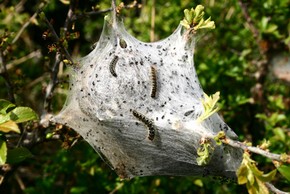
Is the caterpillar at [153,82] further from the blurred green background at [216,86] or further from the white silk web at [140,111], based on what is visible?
the blurred green background at [216,86]

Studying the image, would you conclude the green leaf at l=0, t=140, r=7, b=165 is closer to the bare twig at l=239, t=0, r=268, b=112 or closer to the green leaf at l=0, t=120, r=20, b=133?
the green leaf at l=0, t=120, r=20, b=133

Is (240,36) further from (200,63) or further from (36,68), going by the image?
(36,68)

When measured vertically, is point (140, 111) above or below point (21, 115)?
below

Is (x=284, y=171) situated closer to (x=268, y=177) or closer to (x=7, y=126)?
(x=268, y=177)

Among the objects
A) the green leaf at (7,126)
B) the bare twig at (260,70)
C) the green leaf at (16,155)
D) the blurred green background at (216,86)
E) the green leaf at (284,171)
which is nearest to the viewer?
the green leaf at (7,126)

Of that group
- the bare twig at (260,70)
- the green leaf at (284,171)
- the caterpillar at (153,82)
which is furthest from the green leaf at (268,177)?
the bare twig at (260,70)

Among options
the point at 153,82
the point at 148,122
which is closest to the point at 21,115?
the point at 148,122
